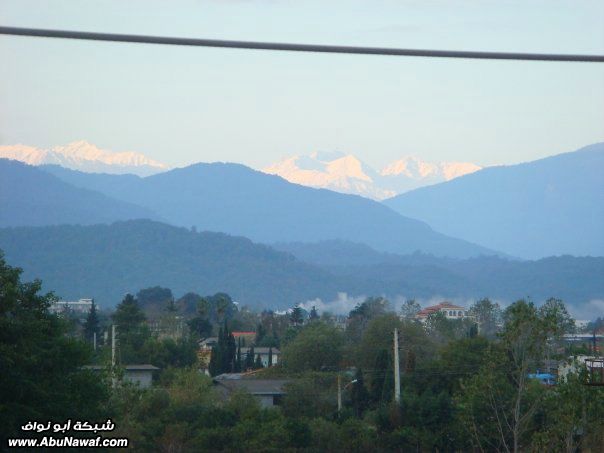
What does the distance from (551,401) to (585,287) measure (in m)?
171

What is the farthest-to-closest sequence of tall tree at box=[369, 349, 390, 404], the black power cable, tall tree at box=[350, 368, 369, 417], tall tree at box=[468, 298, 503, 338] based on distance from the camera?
1. tall tree at box=[468, 298, 503, 338]
2. tall tree at box=[369, 349, 390, 404]
3. tall tree at box=[350, 368, 369, 417]
4. the black power cable

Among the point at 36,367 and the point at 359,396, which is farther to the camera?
the point at 359,396

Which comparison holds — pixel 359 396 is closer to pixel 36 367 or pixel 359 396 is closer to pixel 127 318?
pixel 36 367

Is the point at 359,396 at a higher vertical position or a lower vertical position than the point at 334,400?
higher

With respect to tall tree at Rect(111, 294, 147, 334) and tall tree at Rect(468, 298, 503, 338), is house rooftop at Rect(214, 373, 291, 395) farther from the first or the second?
tall tree at Rect(468, 298, 503, 338)

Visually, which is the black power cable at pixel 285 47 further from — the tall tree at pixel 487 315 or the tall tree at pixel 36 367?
the tall tree at pixel 487 315

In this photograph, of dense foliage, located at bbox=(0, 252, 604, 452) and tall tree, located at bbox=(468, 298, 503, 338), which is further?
tall tree, located at bbox=(468, 298, 503, 338)

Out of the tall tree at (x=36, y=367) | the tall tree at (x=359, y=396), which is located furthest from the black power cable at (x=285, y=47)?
the tall tree at (x=359, y=396)

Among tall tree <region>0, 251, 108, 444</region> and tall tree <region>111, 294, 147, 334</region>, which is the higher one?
tall tree <region>111, 294, 147, 334</region>

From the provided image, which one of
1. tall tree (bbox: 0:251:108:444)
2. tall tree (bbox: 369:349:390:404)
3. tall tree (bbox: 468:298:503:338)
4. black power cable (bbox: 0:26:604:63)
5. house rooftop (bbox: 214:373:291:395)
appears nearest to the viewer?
black power cable (bbox: 0:26:604:63)

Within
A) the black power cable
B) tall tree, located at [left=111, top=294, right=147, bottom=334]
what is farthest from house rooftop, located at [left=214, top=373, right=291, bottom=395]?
the black power cable

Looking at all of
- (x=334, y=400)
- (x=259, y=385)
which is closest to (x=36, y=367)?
(x=334, y=400)

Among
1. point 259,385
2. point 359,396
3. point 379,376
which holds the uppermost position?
point 379,376

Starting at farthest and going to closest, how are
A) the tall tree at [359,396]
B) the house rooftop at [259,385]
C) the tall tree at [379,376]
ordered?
the house rooftop at [259,385] → the tall tree at [379,376] → the tall tree at [359,396]
